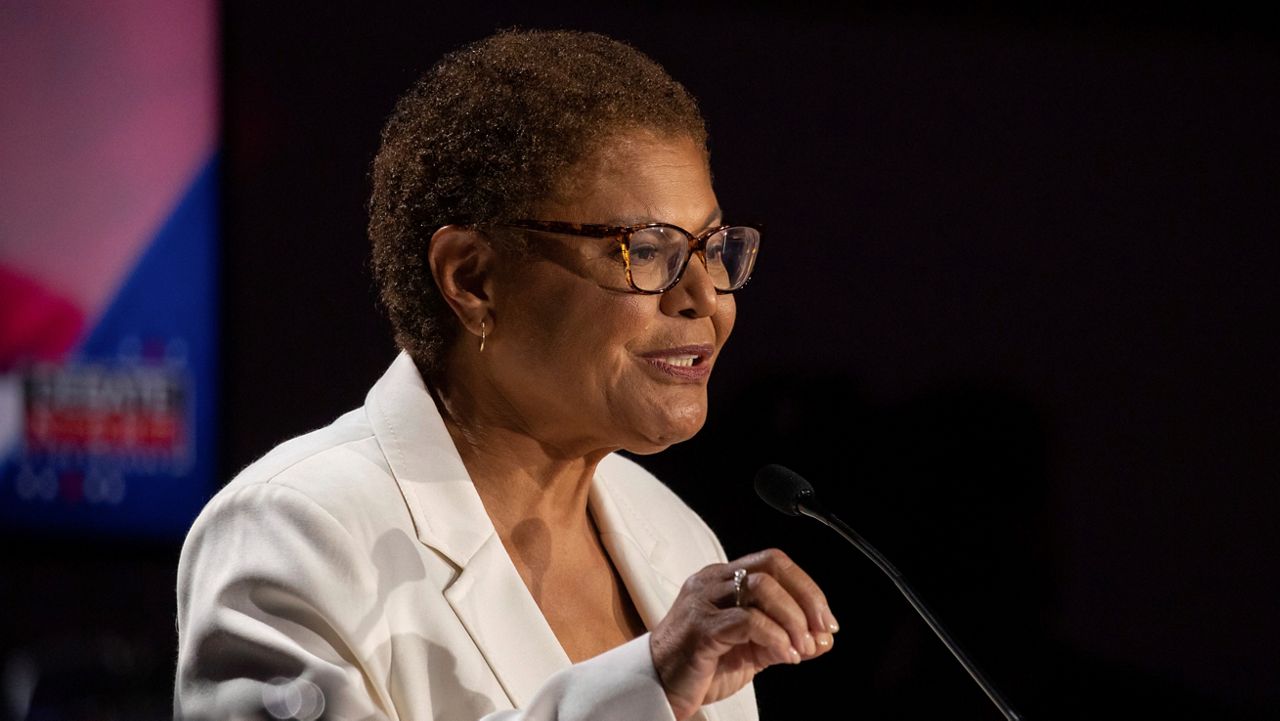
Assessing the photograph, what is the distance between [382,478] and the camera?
167 centimetres

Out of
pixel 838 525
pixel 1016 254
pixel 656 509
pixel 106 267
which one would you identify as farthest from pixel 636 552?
pixel 106 267

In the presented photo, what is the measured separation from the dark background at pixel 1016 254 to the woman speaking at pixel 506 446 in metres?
1.07

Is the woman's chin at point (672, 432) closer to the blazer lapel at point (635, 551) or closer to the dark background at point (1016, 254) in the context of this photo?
the blazer lapel at point (635, 551)

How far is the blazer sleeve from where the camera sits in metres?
1.42

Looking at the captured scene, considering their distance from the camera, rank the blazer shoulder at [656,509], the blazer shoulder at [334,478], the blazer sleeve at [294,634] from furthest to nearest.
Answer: the blazer shoulder at [656,509]
the blazer shoulder at [334,478]
the blazer sleeve at [294,634]

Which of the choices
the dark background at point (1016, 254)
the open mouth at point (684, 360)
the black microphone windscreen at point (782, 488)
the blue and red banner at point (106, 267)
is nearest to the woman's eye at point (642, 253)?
the open mouth at point (684, 360)

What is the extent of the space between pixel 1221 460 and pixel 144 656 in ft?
7.58

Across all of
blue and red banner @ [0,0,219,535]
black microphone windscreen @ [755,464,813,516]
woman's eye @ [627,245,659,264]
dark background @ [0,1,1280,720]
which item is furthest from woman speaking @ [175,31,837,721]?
blue and red banner @ [0,0,219,535]

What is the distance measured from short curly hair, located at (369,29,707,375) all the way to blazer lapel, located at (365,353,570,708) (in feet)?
0.37

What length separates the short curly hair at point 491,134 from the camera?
1681 millimetres

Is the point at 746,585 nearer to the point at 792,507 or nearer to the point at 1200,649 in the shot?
the point at 792,507

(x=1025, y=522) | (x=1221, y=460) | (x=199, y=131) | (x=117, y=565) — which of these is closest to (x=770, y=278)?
(x=1025, y=522)

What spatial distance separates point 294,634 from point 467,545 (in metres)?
0.25

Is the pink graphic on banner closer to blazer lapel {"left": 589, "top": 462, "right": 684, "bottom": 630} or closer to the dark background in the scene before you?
the dark background
